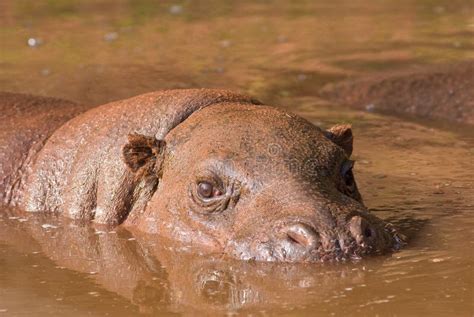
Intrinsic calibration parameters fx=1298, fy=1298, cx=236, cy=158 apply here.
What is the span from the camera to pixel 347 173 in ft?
31.3

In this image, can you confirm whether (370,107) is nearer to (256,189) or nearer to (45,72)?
(45,72)

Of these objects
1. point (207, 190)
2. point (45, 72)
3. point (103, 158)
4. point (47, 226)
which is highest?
point (45, 72)

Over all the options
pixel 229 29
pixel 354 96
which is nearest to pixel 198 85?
pixel 354 96

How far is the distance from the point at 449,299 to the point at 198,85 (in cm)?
924

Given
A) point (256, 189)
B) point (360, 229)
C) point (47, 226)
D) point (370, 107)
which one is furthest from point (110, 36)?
point (360, 229)

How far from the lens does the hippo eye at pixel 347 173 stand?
9.47 m

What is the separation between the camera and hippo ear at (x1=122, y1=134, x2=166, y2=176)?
972cm

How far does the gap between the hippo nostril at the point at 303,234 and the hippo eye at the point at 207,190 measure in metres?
0.84

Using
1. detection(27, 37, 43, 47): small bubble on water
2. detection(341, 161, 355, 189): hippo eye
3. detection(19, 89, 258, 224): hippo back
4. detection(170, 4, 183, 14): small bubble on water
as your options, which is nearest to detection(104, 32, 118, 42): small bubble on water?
detection(27, 37, 43, 47): small bubble on water

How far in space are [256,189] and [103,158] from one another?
1703 mm

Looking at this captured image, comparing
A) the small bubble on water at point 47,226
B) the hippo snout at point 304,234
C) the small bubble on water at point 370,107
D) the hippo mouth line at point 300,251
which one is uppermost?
the small bubble on water at point 370,107

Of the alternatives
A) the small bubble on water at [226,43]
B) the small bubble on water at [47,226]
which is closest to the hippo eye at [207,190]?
the small bubble on water at [47,226]

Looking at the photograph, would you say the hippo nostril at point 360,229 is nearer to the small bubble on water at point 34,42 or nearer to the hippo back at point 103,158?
the hippo back at point 103,158

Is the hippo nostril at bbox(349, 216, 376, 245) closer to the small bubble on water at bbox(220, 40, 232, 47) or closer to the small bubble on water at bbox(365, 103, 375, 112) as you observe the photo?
the small bubble on water at bbox(365, 103, 375, 112)
